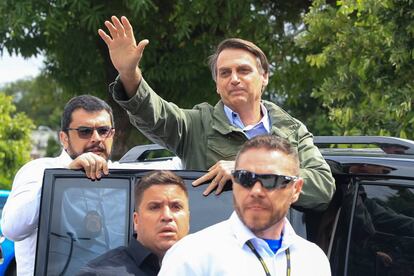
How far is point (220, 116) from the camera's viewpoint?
3133mm

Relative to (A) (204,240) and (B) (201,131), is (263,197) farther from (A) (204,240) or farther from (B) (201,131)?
(B) (201,131)

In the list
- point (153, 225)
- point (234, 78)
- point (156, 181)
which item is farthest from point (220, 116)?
point (153, 225)

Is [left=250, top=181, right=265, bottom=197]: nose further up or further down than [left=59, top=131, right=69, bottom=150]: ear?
further down

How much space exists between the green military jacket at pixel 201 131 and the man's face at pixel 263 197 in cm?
65

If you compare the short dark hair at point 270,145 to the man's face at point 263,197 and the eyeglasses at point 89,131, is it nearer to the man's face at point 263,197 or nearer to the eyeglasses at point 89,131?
the man's face at point 263,197

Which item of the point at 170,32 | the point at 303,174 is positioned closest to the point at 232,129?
the point at 303,174

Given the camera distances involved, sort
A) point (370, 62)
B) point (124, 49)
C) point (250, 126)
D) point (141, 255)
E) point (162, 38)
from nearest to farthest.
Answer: point (141, 255)
point (124, 49)
point (250, 126)
point (370, 62)
point (162, 38)

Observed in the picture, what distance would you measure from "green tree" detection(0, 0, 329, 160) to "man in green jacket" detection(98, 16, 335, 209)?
5.36 metres

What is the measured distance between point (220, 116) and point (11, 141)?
11.8 meters

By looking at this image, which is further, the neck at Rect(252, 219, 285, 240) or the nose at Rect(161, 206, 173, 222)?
the nose at Rect(161, 206, 173, 222)

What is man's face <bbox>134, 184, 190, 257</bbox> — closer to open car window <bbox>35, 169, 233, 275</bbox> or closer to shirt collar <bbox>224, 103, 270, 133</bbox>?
open car window <bbox>35, 169, 233, 275</bbox>

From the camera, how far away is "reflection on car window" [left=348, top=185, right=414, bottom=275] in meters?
2.81

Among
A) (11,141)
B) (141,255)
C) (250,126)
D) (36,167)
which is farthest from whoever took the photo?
(11,141)

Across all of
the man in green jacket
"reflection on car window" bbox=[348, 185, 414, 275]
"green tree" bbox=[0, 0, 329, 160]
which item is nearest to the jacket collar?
the man in green jacket
